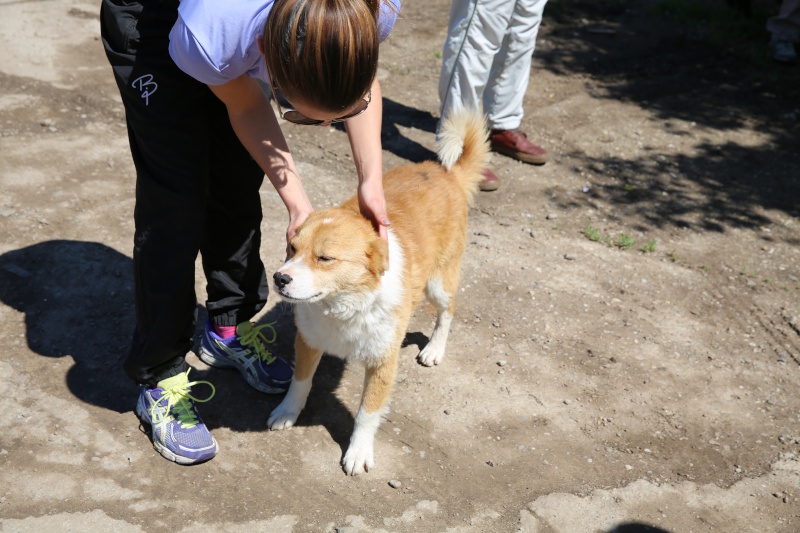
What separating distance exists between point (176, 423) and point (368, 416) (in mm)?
772

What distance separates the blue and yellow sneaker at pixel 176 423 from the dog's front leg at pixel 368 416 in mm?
562

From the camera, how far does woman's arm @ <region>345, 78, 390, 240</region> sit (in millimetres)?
2678

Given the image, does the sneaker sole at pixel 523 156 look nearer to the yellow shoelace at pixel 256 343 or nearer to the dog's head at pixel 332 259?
the yellow shoelace at pixel 256 343

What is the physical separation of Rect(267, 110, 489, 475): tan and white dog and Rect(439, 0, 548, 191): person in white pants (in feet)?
5.27

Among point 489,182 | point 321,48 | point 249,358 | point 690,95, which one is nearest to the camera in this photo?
point 321,48

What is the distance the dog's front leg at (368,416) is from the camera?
119 inches

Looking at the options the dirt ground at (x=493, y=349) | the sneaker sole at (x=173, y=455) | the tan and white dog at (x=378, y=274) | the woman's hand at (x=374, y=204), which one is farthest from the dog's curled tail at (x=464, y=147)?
the sneaker sole at (x=173, y=455)

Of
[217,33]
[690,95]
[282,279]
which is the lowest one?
[690,95]

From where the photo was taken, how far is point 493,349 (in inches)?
151

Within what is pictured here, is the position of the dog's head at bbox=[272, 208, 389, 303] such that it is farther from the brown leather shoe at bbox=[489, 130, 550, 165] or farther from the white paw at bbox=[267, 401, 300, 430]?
the brown leather shoe at bbox=[489, 130, 550, 165]

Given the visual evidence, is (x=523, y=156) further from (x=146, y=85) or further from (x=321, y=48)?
(x=321, y=48)

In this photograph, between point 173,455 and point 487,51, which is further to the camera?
point 487,51

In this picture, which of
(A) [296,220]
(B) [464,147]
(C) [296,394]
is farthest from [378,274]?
(B) [464,147]

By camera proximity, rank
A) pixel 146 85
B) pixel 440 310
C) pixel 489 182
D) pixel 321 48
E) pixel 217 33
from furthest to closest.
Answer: pixel 489 182
pixel 440 310
pixel 146 85
pixel 217 33
pixel 321 48
